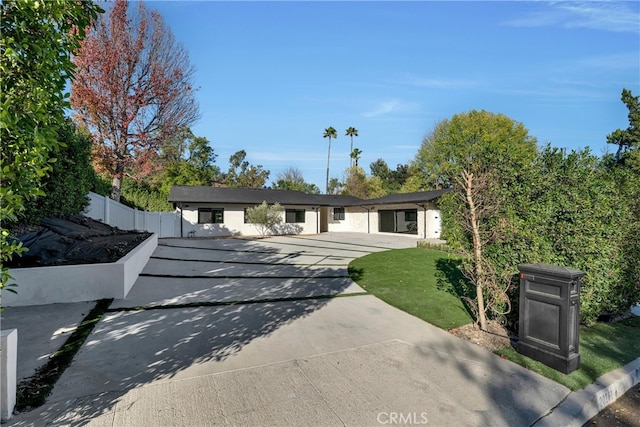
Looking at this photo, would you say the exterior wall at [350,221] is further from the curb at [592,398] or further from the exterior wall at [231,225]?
the curb at [592,398]

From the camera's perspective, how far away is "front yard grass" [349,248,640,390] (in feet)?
11.6

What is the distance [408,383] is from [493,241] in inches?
98.3

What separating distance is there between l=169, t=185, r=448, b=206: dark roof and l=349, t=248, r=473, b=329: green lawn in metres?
9.33

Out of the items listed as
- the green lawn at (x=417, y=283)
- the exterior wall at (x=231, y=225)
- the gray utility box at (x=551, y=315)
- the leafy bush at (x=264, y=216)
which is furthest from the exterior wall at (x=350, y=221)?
the gray utility box at (x=551, y=315)

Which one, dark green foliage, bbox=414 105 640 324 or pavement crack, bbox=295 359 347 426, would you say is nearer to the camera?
pavement crack, bbox=295 359 347 426

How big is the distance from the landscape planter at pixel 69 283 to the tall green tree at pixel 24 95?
13.8ft

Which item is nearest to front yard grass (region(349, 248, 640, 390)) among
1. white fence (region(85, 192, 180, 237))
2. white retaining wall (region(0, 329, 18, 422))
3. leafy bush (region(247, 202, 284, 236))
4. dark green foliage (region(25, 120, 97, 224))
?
white retaining wall (region(0, 329, 18, 422))

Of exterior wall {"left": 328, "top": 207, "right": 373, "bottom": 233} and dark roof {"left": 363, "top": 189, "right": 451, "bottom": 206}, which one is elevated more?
dark roof {"left": 363, "top": 189, "right": 451, "bottom": 206}

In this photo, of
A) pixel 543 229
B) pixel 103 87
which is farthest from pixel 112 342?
pixel 103 87

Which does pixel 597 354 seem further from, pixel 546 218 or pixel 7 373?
pixel 7 373

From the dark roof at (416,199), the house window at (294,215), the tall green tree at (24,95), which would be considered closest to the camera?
the tall green tree at (24,95)

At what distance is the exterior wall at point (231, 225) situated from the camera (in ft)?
65.2

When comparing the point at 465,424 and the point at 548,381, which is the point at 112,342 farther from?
the point at 548,381

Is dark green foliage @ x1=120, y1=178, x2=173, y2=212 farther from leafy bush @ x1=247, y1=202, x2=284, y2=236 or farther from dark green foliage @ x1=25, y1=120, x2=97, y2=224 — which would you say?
dark green foliage @ x1=25, y1=120, x2=97, y2=224
